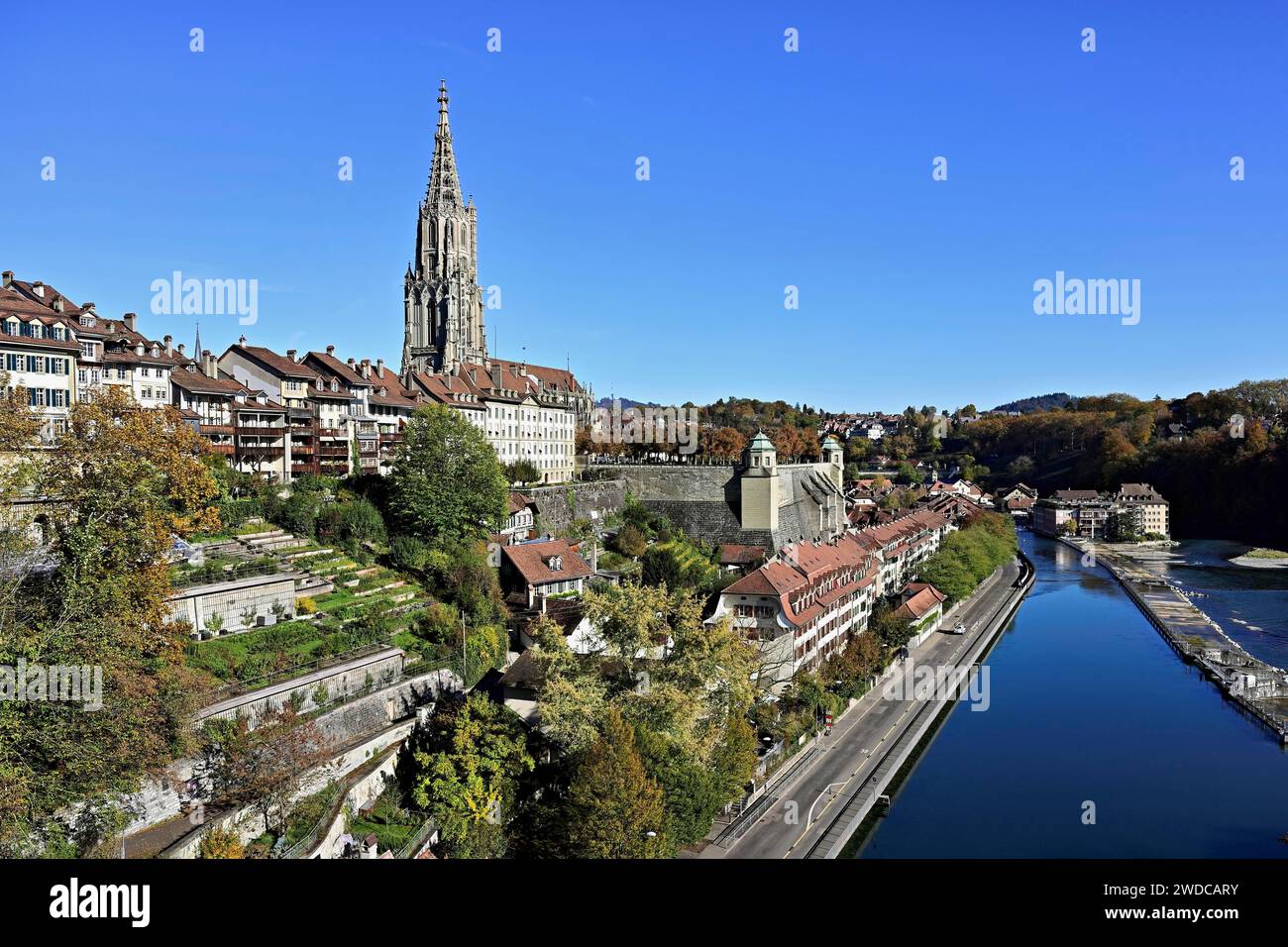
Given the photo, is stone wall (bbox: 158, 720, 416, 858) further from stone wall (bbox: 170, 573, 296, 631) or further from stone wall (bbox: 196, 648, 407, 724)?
stone wall (bbox: 170, 573, 296, 631)

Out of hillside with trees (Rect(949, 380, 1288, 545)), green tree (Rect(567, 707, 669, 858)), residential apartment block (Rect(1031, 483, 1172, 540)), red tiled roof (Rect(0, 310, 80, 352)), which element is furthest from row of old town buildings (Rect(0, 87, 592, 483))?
hillside with trees (Rect(949, 380, 1288, 545))

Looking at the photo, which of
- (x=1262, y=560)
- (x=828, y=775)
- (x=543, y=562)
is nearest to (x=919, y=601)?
(x=543, y=562)

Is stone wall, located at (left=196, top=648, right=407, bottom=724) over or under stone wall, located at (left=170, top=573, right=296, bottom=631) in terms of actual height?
under

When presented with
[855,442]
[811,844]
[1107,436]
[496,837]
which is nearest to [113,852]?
[496,837]

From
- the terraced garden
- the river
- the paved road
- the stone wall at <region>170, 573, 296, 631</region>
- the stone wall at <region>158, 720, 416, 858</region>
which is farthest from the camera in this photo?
the river

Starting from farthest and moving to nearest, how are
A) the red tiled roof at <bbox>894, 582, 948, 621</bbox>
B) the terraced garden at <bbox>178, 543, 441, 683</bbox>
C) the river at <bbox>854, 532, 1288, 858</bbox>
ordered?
the red tiled roof at <bbox>894, 582, 948, 621</bbox>, the river at <bbox>854, 532, 1288, 858</bbox>, the terraced garden at <bbox>178, 543, 441, 683</bbox>
